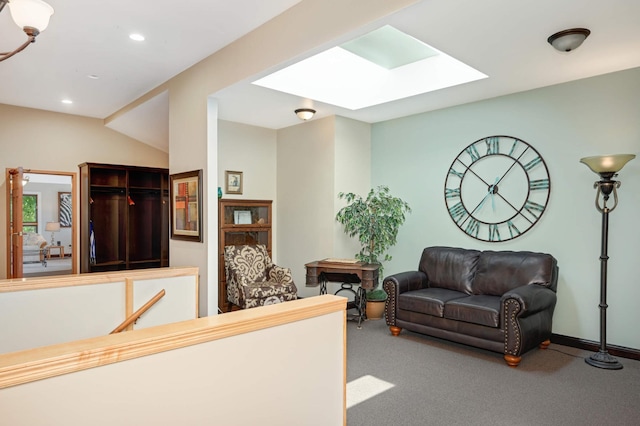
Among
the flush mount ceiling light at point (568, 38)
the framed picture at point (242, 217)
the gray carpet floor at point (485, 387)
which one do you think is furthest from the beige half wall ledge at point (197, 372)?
the framed picture at point (242, 217)

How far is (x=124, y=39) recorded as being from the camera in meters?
3.62

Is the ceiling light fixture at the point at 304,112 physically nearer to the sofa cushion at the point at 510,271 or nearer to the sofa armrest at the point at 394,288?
the sofa armrest at the point at 394,288

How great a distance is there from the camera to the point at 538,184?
14.4 ft

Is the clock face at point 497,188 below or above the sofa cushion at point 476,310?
above

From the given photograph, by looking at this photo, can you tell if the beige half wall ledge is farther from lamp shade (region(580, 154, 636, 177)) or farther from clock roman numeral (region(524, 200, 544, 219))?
clock roman numeral (region(524, 200, 544, 219))

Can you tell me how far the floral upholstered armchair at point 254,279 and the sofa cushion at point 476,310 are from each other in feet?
6.35

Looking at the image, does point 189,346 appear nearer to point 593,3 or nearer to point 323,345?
point 323,345

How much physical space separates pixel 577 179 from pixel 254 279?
3913mm

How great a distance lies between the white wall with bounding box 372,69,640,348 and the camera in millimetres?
3848

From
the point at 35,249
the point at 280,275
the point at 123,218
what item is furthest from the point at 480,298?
the point at 35,249

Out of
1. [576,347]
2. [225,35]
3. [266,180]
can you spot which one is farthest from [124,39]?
[576,347]

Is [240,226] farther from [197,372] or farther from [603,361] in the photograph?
[603,361]

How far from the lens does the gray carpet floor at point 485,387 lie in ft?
8.88

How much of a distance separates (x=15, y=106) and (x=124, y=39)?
3.69 m
